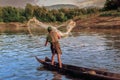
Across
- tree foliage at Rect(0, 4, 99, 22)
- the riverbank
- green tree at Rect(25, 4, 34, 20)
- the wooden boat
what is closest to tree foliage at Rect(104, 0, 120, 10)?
the riverbank

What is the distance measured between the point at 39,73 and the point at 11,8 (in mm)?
128375

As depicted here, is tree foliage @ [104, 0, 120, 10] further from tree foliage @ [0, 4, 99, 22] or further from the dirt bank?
tree foliage @ [0, 4, 99, 22]

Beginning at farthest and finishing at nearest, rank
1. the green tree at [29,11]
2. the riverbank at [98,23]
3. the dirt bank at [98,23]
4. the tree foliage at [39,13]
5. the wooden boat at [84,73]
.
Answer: the green tree at [29,11], the tree foliage at [39,13], the riverbank at [98,23], the dirt bank at [98,23], the wooden boat at [84,73]

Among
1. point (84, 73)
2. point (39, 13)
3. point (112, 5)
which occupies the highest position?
point (84, 73)

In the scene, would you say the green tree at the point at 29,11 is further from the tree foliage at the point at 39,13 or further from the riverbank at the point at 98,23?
the riverbank at the point at 98,23

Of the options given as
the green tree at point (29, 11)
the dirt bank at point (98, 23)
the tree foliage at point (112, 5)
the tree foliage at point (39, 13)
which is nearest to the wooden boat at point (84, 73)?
the dirt bank at point (98, 23)

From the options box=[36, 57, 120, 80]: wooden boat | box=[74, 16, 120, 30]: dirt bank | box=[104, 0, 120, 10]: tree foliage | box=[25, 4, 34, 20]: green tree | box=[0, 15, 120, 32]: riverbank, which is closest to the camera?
box=[36, 57, 120, 80]: wooden boat

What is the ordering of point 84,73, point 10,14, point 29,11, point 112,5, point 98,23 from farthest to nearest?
point 29,11 < point 10,14 < point 112,5 < point 98,23 < point 84,73

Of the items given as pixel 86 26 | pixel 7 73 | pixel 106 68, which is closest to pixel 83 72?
pixel 106 68

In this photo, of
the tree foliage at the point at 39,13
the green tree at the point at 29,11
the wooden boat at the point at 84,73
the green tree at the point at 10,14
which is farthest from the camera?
the green tree at the point at 29,11

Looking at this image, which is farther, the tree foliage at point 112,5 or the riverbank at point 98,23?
the tree foliage at point 112,5

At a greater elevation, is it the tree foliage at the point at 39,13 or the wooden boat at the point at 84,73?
the wooden boat at the point at 84,73

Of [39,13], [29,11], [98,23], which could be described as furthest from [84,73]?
[29,11]

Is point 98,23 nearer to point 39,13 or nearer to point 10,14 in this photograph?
point 39,13
